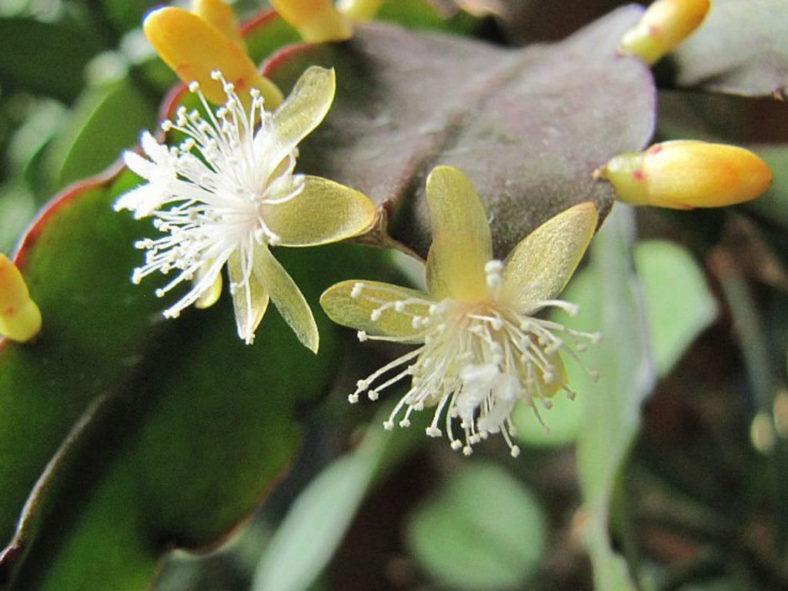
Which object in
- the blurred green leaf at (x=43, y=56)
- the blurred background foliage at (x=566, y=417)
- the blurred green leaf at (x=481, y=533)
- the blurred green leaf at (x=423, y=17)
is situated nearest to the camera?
the blurred background foliage at (x=566, y=417)

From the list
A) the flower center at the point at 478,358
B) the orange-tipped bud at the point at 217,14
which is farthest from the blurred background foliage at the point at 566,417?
the orange-tipped bud at the point at 217,14

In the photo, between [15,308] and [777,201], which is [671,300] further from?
[15,308]

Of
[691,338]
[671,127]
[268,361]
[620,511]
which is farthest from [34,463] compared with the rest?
[671,127]

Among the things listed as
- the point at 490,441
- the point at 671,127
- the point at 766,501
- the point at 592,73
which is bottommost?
the point at 490,441

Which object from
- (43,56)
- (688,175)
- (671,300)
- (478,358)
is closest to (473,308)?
(478,358)

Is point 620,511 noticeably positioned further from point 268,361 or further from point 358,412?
point 358,412

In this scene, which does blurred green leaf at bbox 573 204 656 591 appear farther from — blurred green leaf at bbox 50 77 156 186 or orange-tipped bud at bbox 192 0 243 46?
blurred green leaf at bbox 50 77 156 186

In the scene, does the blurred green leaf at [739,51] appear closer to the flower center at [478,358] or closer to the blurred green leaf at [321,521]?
the flower center at [478,358]
